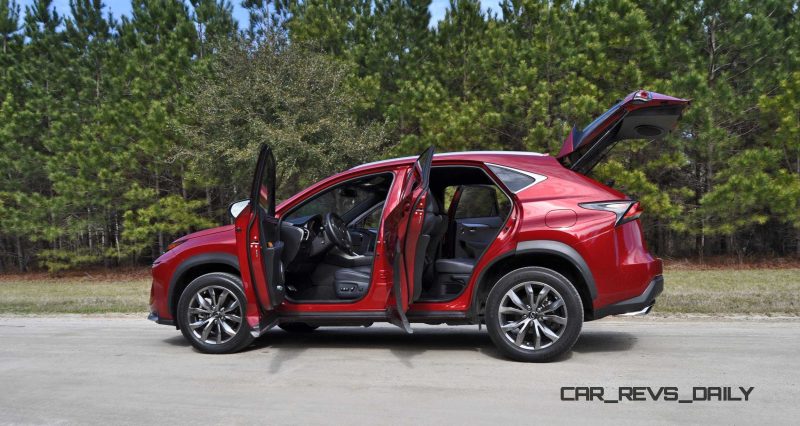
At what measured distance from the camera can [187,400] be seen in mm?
4449

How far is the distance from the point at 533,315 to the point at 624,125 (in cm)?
192

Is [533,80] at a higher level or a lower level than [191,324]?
higher

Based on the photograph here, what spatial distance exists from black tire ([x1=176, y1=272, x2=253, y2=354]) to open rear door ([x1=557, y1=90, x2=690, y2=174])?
3.22 meters

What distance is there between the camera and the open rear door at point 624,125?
5.29m

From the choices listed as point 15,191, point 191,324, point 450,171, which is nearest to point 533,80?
point 450,171

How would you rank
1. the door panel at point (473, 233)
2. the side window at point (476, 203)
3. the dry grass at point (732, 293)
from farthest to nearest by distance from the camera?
1. the dry grass at point (732, 293)
2. the side window at point (476, 203)
3. the door panel at point (473, 233)

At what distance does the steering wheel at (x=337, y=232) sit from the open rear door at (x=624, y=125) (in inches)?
86.2

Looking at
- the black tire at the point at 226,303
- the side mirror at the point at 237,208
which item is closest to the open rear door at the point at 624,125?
the side mirror at the point at 237,208

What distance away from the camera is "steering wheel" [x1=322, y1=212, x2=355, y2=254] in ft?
20.1

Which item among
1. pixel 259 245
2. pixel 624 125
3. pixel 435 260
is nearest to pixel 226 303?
pixel 259 245

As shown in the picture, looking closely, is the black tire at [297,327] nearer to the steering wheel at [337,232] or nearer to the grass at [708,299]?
the steering wheel at [337,232]

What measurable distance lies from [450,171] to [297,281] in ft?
6.06

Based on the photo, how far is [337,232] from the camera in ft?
20.3

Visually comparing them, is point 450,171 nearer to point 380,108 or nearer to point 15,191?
point 380,108
